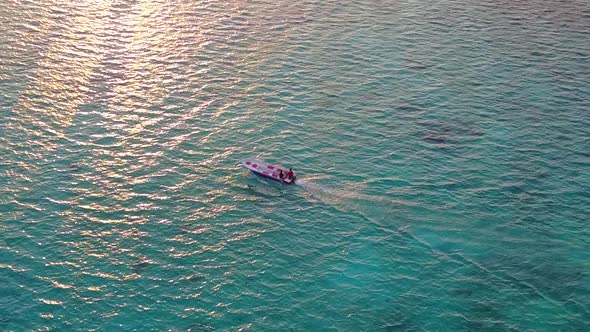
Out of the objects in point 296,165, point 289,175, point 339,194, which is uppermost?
point 289,175

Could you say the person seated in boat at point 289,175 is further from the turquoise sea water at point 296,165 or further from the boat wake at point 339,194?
the turquoise sea water at point 296,165

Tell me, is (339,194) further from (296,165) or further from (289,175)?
(296,165)

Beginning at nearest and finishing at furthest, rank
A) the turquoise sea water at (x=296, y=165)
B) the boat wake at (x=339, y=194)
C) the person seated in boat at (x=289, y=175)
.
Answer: the turquoise sea water at (x=296, y=165) < the boat wake at (x=339, y=194) < the person seated in boat at (x=289, y=175)

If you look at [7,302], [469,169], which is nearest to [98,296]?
[7,302]

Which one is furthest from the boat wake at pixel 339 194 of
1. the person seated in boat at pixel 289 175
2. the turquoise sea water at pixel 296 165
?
the person seated in boat at pixel 289 175

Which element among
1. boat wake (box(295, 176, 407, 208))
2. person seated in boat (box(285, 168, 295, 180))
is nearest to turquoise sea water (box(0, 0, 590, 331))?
boat wake (box(295, 176, 407, 208))

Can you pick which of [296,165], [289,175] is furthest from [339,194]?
[296,165]

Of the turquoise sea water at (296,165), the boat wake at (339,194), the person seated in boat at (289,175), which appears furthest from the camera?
the person seated in boat at (289,175)

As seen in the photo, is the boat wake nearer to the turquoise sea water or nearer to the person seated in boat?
the turquoise sea water

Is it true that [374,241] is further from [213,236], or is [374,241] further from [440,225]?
[213,236]
